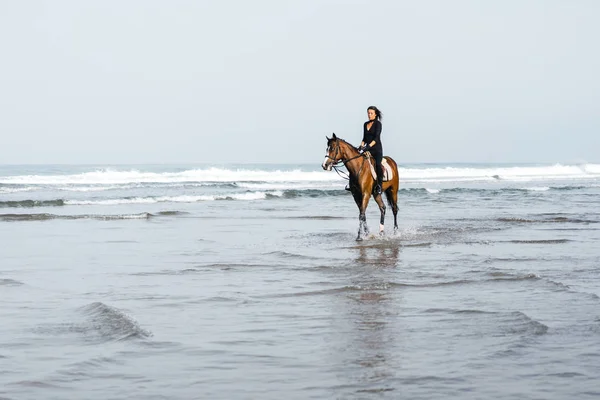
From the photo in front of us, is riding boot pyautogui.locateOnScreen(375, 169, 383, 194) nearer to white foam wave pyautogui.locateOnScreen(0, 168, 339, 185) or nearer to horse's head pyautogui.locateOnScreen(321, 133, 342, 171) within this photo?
horse's head pyautogui.locateOnScreen(321, 133, 342, 171)

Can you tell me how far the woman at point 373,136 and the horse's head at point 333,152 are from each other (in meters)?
0.59

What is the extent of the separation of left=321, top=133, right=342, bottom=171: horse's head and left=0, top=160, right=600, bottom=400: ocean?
5.02 feet

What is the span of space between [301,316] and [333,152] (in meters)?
8.19

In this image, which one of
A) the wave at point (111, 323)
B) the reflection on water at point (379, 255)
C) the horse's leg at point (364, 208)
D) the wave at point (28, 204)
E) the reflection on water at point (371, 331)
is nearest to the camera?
the reflection on water at point (371, 331)

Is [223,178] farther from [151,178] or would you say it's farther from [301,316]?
[301,316]

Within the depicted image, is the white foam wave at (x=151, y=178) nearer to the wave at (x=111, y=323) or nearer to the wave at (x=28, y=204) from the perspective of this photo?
the wave at (x=28, y=204)

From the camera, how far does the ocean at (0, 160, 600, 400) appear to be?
522cm

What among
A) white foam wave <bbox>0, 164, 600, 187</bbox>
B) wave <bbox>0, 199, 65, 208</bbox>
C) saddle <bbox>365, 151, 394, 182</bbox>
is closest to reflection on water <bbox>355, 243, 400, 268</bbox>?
saddle <bbox>365, 151, 394, 182</bbox>

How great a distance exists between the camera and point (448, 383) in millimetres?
5160

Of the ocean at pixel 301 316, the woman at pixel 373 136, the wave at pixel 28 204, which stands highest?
the woman at pixel 373 136

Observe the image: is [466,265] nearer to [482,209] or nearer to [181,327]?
[181,327]

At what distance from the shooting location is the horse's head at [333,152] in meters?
15.4

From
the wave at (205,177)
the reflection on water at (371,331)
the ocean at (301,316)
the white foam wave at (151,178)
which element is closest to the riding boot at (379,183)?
the ocean at (301,316)

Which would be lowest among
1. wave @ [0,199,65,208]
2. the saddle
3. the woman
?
wave @ [0,199,65,208]
